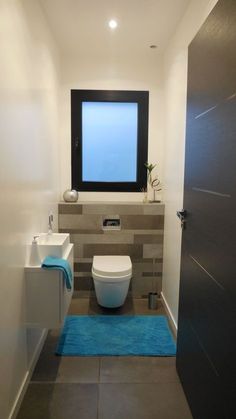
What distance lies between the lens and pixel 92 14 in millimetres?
2373

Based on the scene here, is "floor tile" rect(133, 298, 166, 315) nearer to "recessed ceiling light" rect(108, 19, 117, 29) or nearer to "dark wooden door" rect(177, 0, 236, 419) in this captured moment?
"dark wooden door" rect(177, 0, 236, 419)

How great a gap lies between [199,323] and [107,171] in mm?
2105

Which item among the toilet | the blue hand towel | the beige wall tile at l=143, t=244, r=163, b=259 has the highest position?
the blue hand towel

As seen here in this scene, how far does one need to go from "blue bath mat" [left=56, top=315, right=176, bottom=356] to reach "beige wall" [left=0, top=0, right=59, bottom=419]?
32 centimetres

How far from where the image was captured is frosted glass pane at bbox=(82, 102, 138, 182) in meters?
3.28

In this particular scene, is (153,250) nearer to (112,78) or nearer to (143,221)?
(143,221)

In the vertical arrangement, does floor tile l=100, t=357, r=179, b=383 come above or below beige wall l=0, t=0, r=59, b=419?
below

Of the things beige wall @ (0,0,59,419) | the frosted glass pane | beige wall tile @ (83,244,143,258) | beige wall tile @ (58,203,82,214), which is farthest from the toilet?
the frosted glass pane

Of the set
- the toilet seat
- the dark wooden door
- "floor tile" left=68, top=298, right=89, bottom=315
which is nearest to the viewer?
the dark wooden door

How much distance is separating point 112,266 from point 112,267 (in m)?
0.02

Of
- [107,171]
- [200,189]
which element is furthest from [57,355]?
[107,171]

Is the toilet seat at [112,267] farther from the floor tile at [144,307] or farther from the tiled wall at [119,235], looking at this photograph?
the floor tile at [144,307]

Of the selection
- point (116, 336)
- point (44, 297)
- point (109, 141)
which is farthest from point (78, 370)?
point (109, 141)

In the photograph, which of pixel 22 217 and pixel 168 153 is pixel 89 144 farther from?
pixel 22 217
